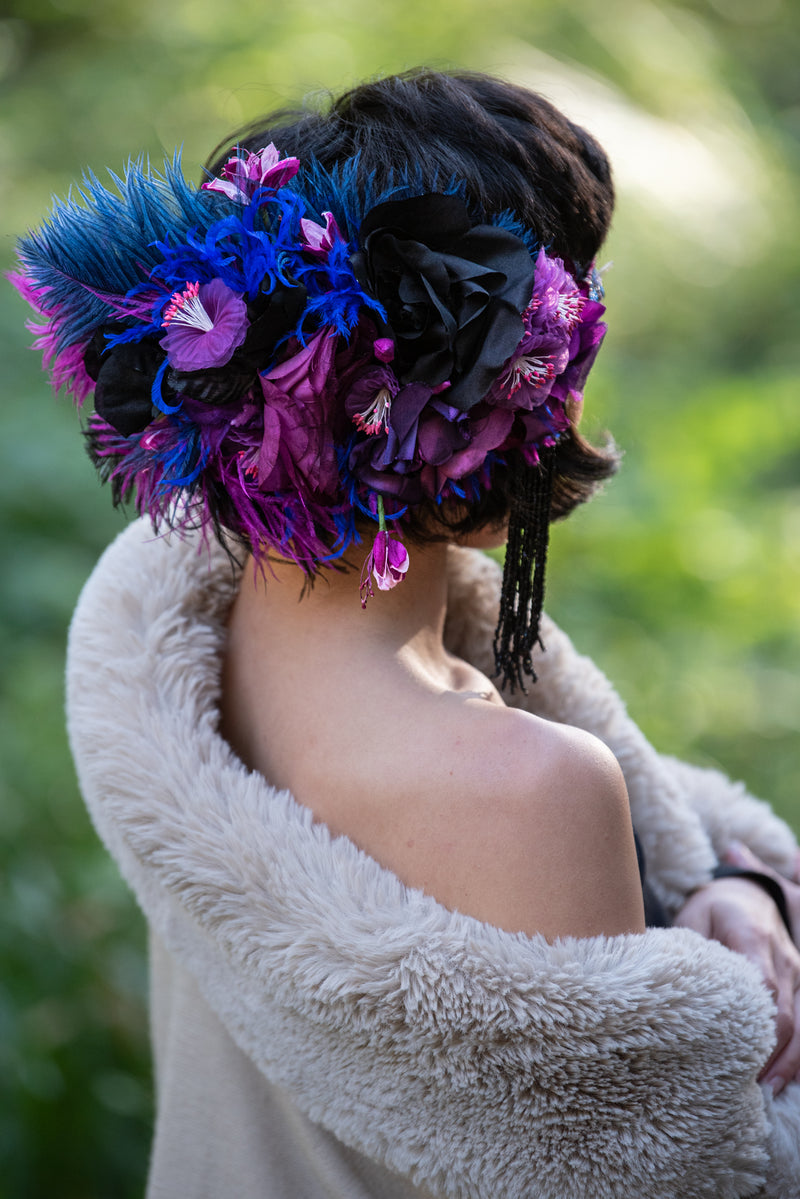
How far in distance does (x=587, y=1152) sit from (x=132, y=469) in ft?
2.66

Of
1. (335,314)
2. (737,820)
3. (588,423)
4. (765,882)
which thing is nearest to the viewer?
(335,314)

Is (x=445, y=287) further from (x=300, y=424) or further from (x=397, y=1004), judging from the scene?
(x=397, y=1004)

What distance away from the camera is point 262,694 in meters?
1.10

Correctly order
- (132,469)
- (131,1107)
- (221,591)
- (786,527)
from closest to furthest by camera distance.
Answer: (132,469)
(221,591)
(131,1107)
(786,527)

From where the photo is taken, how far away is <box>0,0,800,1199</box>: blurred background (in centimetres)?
192

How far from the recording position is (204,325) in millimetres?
861

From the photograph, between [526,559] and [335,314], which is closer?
[335,314]

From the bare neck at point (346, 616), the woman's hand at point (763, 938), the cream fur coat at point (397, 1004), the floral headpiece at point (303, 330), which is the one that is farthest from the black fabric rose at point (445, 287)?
the woman's hand at point (763, 938)

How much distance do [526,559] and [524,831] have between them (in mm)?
368

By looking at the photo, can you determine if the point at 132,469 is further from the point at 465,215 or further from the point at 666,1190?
the point at 666,1190

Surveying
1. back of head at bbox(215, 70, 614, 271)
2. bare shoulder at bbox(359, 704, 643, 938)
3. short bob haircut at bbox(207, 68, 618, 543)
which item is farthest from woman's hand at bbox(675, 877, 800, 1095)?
back of head at bbox(215, 70, 614, 271)

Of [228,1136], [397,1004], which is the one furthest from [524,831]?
[228,1136]

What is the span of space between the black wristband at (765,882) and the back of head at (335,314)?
76cm

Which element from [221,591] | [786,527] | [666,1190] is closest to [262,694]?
[221,591]
